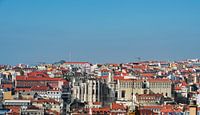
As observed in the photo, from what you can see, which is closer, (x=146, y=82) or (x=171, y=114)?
(x=171, y=114)

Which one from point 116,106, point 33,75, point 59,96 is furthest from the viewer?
point 33,75

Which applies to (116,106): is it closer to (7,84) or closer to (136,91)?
(136,91)

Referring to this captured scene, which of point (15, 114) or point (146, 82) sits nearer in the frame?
point (15, 114)

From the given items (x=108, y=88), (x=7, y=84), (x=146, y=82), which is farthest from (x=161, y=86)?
(x=7, y=84)

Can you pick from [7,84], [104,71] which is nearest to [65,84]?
[7,84]

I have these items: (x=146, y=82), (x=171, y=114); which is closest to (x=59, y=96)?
(x=146, y=82)

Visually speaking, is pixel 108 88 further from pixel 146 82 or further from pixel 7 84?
pixel 7 84

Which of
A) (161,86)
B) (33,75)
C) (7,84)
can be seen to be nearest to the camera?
(161,86)

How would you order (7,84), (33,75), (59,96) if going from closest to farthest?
(59,96), (7,84), (33,75)

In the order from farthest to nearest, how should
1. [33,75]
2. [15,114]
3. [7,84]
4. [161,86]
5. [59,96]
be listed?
[33,75]
[7,84]
[161,86]
[59,96]
[15,114]
